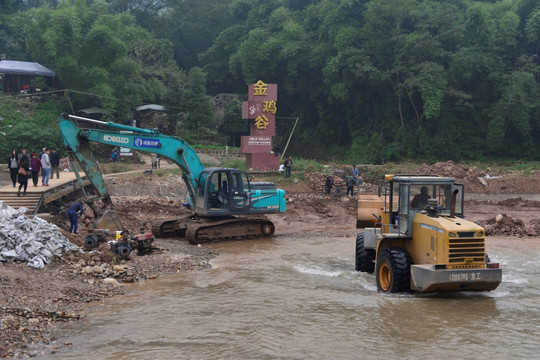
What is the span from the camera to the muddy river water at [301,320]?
9664mm

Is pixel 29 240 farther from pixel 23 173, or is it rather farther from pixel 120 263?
pixel 23 173

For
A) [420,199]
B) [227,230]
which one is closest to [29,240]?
[227,230]

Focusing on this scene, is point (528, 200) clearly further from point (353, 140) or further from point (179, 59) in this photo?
point (179, 59)

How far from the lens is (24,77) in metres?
51.4

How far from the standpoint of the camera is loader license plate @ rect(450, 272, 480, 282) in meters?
11.5

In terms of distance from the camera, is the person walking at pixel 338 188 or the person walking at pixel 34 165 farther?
the person walking at pixel 338 188

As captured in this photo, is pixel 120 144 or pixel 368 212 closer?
pixel 368 212

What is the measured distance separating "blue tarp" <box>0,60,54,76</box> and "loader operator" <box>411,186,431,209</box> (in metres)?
44.4

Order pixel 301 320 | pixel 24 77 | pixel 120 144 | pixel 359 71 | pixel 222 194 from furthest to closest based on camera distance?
pixel 24 77 < pixel 359 71 < pixel 222 194 < pixel 120 144 < pixel 301 320

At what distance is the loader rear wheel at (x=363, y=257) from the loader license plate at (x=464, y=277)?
11.7 feet

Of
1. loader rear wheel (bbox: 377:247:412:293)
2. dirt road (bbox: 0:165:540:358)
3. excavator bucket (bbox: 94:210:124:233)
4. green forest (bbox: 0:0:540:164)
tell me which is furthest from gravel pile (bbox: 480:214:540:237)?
green forest (bbox: 0:0:540:164)

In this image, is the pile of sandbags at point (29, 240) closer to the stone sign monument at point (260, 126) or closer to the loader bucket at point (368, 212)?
the loader bucket at point (368, 212)

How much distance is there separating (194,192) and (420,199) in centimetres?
989

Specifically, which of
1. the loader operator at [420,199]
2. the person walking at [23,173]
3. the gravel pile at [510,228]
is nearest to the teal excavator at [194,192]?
the person walking at [23,173]
